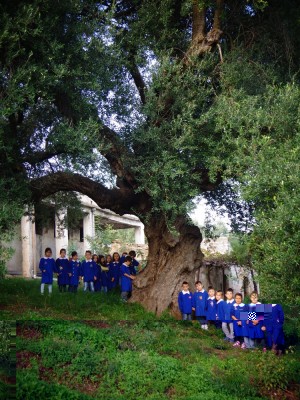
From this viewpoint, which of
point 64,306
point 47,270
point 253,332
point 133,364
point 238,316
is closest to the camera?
point 133,364

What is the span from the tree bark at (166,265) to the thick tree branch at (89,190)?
0.90 meters

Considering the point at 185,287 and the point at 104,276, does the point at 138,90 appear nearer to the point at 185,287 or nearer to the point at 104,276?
the point at 185,287

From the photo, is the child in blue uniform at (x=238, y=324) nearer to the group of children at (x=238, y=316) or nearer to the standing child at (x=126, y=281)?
the group of children at (x=238, y=316)

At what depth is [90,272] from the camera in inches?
744

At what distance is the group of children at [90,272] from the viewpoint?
58.3 ft

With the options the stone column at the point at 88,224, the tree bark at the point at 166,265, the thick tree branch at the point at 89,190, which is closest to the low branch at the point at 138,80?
the thick tree branch at the point at 89,190

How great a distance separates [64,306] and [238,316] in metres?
4.60

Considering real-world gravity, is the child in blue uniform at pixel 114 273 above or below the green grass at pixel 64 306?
above

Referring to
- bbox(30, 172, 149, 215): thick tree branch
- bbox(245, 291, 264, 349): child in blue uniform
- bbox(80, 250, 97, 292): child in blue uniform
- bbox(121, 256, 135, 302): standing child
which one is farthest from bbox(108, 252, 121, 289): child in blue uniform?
bbox(245, 291, 264, 349): child in blue uniform

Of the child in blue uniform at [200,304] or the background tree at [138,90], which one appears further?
the child in blue uniform at [200,304]

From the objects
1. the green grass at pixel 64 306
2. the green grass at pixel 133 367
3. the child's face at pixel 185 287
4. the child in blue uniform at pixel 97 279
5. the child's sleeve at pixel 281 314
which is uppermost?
the child in blue uniform at pixel 97 279

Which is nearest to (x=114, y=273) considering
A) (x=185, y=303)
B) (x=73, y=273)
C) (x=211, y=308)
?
(x=73, y=273)

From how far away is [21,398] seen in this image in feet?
28.7

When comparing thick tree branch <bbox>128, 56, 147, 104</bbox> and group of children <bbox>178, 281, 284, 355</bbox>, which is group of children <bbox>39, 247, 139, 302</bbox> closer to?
group of children <bbox>178, 281, 284, 355</bbox>
